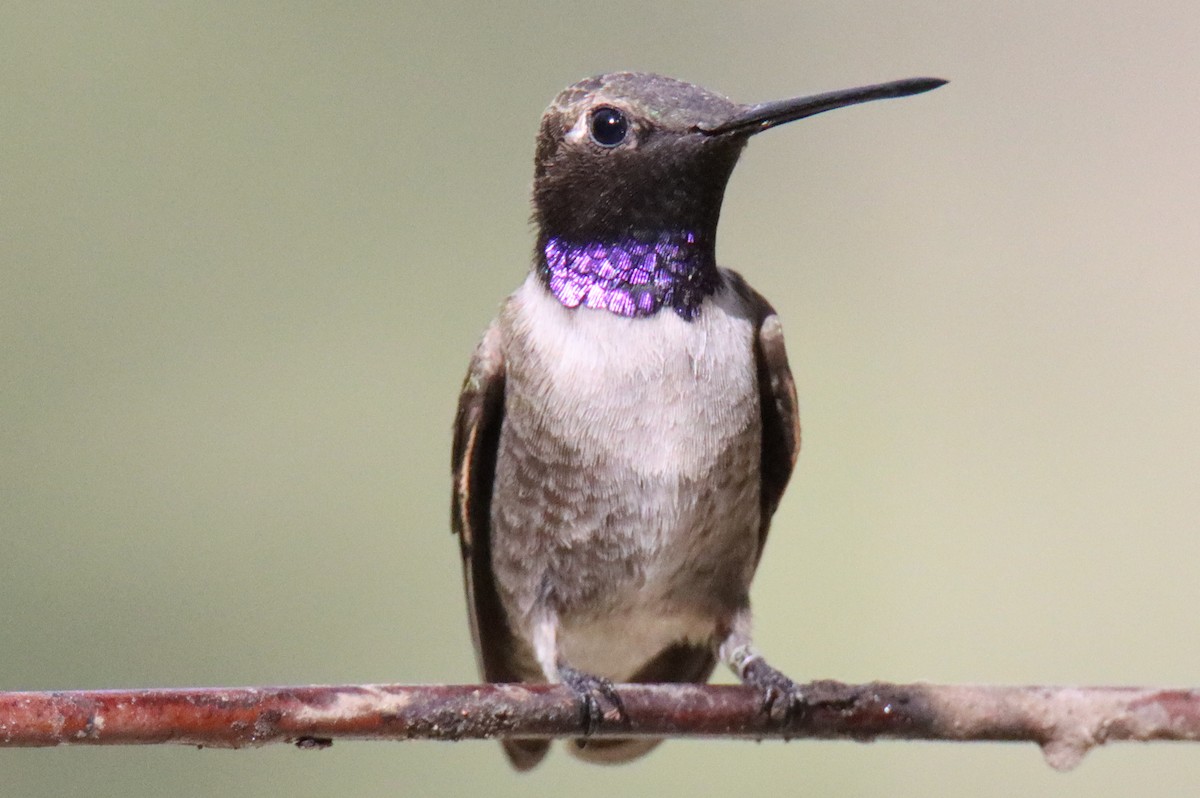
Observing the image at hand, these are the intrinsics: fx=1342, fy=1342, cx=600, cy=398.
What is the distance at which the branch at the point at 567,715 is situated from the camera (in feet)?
5.29

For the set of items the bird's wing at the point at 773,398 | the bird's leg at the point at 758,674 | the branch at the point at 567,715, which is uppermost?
the bird's wing at the point at 773,398

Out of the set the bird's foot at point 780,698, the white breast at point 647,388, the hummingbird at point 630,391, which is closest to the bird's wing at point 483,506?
the hummingbird at point 630,391

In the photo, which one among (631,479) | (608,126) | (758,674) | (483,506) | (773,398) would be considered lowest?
(758,674)

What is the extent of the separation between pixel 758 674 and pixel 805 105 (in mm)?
943

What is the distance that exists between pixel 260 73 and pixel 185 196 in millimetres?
383

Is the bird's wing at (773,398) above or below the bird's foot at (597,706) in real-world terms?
above

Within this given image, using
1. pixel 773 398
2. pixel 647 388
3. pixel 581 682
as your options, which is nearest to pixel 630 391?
pixel 647 388

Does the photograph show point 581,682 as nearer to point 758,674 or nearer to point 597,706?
point 597,706

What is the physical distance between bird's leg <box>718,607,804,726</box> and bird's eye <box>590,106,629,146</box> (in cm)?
90

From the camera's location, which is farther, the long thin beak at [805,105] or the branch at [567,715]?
the long thin beak at [805,105]

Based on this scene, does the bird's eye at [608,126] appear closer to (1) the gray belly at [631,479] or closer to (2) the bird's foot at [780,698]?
(1) the gray belly at [631,479]

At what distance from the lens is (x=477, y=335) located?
3.65 m

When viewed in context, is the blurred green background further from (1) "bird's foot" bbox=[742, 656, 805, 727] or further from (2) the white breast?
(1) "bird's foot" bbox=[742, 656, 805, 727]

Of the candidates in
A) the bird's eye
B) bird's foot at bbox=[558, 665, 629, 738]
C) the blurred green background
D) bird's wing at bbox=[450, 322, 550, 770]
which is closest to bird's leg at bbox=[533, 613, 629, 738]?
bird's foot at bbox=[558, 665, 629, 738]
